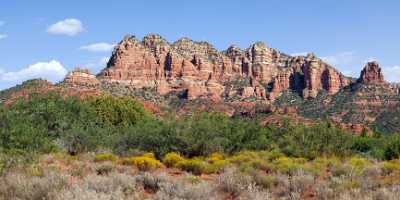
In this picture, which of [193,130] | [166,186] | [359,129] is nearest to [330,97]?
[359,129]

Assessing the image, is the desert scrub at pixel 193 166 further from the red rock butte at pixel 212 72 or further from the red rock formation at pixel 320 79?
the red rock formation at pixel 320 79

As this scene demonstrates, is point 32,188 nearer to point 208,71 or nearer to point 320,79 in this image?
point 208,71

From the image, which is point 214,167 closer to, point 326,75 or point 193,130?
point 193,130

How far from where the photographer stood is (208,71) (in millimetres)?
167875

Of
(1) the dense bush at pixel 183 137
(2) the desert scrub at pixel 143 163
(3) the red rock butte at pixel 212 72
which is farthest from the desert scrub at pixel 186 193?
(3) the red rock butte at pixel 212 72

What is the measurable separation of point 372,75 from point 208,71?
181ft

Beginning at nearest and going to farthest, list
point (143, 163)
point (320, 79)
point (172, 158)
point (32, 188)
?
point (32, 188) → point (143, 163) → point (172, 158) → point (320, 79)

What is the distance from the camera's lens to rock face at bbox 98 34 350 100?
15238 centimetres

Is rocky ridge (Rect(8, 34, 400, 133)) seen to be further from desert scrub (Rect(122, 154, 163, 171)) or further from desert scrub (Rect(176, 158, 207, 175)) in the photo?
desert scrub (Rect(176, 158, 207, 175))

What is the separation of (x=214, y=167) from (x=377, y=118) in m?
96.5

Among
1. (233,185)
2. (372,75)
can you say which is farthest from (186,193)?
(372,75)

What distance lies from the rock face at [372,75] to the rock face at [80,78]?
76144mm

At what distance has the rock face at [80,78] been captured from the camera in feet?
395

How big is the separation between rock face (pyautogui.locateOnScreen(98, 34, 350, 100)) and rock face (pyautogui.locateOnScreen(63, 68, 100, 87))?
1800cm
